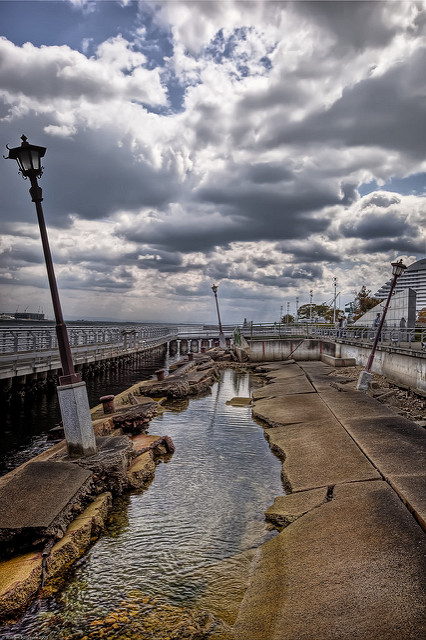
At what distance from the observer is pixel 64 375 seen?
7.51 metres

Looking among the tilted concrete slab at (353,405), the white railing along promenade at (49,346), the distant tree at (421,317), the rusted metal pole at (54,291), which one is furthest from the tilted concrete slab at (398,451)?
the distant tree at (421,317)

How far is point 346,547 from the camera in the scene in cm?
439

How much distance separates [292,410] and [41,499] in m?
8.25

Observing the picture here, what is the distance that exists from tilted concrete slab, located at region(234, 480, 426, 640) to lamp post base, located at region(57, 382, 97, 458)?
3.47 metres

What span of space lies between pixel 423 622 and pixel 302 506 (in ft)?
9.38

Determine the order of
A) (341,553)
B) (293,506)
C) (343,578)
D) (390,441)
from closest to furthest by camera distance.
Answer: (343,578) < (341,553) < (293,506) < (390,441)

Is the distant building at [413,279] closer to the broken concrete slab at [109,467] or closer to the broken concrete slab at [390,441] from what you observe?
the broken concrete slab at [390,441]

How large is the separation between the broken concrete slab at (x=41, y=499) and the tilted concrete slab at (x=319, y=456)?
3.29m

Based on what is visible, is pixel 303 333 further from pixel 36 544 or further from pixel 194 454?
pixel 36 544

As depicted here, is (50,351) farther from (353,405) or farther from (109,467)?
(109,467)

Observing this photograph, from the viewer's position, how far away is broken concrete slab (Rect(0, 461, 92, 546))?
4.98m

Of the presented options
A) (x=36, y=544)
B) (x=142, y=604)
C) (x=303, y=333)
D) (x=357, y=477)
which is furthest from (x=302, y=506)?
(x=303, y=333)

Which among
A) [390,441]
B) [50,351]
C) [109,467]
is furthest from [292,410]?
[50,351]

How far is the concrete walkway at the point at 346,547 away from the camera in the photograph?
3367 mm
